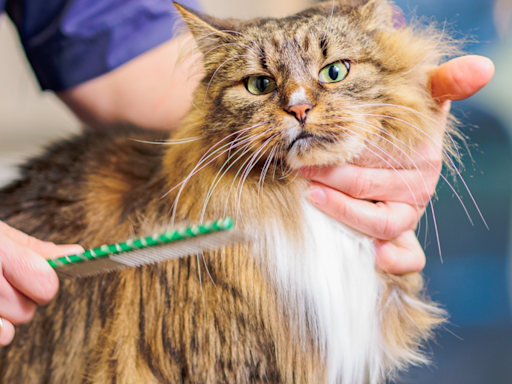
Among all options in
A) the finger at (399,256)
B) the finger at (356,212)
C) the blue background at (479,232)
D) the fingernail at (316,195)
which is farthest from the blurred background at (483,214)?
the fingernail at (316,195)

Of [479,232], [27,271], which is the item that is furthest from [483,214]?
[27,271]

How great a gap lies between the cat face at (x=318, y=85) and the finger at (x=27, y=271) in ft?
1.28

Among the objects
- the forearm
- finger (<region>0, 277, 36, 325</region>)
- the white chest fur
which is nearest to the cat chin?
the white chest fur

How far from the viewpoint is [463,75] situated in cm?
76

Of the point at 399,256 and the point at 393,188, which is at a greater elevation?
the point at 393,188

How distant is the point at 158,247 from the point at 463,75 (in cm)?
67

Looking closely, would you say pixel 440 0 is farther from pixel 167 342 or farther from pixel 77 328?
pixel 77 328

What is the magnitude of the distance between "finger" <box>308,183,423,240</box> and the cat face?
73mm

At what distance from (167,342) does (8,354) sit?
0.44m

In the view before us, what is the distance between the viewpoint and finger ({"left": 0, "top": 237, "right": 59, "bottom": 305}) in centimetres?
63

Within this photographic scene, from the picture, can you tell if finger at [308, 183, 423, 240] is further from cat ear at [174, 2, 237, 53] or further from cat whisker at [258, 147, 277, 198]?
cat ear at [174, 2, 237, 53]

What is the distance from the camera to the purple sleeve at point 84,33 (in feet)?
3.96

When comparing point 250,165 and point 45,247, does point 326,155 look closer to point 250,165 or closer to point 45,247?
point 250,165

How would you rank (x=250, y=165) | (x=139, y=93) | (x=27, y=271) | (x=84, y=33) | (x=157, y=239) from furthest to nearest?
1. (x=139, y=93)
2. (x=84, y=33)
3. (x=250, y=165)
4. (x=27, y=271)
5. (x=157, y=239)
